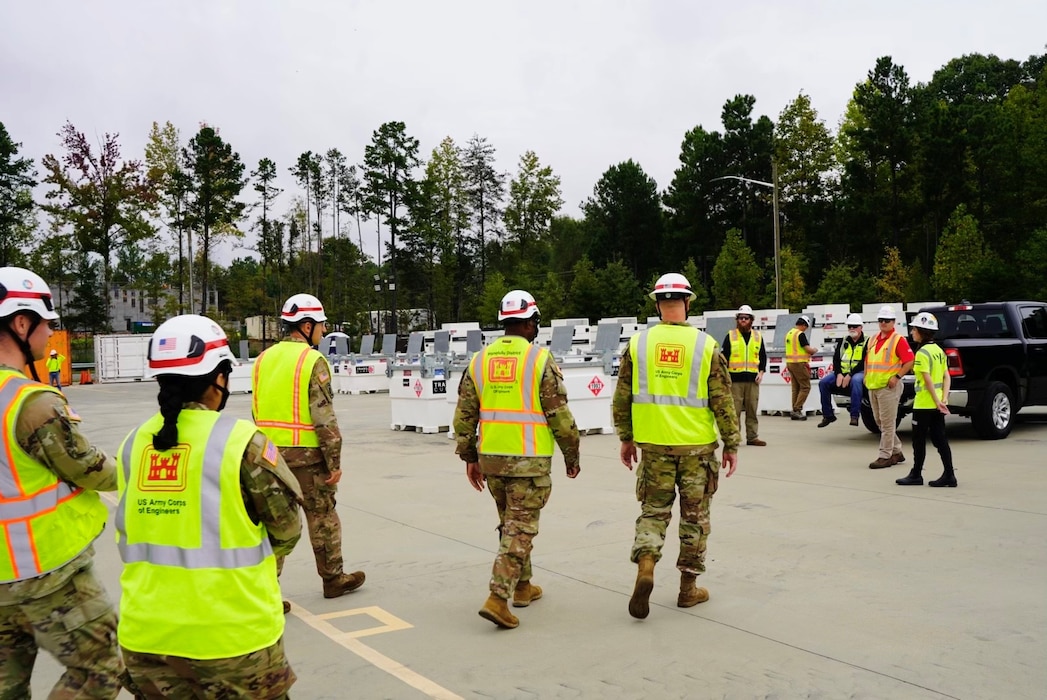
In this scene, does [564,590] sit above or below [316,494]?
below

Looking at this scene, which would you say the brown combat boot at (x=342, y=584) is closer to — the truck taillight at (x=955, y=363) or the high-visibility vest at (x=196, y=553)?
the high-visibility vest at (x=196, y=553)

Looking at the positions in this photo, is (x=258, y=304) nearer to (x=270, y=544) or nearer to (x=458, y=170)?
(x=458, y=170)

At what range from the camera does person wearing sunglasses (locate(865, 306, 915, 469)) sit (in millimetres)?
11281

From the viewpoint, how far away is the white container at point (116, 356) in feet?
133

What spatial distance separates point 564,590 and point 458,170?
214ft

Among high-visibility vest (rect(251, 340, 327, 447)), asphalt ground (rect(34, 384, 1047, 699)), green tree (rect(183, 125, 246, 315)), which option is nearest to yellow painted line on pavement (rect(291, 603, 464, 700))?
asphalt ground (rect(34, 384, 1047, 699))

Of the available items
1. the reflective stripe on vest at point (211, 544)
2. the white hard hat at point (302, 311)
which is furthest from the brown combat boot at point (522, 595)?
the reflective stripe on vest at point (211, 544)

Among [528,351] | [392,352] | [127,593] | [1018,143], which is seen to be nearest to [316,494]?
[528,351]

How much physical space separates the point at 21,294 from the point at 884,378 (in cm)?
1009

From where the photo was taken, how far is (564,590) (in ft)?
21.1

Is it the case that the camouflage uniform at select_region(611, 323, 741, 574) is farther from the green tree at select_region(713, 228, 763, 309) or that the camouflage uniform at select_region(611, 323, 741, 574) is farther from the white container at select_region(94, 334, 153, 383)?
the green tree at select_region(713, 228, 763, 309)

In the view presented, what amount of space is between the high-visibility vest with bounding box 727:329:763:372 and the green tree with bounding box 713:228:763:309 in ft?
134

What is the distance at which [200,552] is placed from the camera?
2.83m

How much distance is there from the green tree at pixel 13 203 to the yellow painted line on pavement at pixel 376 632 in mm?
54536
